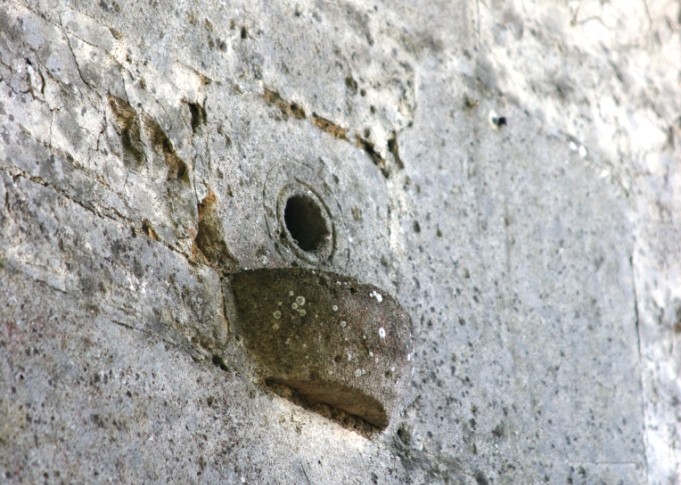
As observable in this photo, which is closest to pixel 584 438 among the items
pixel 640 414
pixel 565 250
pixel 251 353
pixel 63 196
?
pixel 640 414

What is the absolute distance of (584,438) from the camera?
294 centimetres

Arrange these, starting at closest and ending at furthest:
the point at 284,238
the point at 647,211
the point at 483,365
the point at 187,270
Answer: the point at 187,270 → the point at 284,238 → the point at 483,365 → the point at 647,211

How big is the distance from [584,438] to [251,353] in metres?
1.03

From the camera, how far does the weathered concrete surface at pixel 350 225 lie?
6.44 ft

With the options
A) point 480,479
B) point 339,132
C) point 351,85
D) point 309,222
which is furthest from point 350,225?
point 480,479

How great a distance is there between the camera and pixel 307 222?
8.16 ft

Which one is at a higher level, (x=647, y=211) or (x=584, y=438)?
(x=647, y=211)

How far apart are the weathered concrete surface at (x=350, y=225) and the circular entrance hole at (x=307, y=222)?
0.03m

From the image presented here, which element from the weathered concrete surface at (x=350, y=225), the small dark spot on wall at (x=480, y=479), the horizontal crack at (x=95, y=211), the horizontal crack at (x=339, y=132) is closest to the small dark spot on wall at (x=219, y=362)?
the weathered concrete surface at (x=350, y=225)

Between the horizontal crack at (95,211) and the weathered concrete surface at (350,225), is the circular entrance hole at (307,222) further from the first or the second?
the horizontal crack at (95,211)

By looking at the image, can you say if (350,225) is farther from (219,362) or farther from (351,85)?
(219,362)

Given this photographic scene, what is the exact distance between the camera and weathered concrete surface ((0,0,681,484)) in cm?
196

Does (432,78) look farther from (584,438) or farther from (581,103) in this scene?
(584,438)

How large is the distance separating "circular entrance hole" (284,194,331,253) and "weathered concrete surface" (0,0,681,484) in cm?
3
